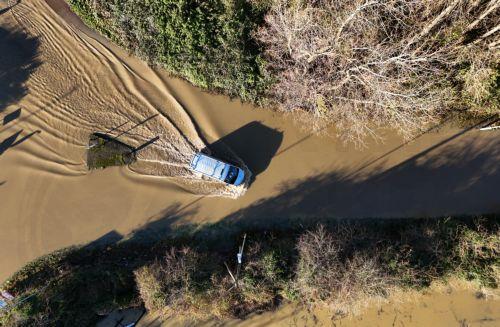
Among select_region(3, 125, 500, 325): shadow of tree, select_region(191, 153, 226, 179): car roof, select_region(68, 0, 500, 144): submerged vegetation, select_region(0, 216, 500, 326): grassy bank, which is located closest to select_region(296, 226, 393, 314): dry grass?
select_region(0, 216, 500, 326): grassy bank

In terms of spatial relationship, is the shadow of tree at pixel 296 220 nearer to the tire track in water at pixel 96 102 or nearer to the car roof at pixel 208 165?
the car roof at pixel 208 165

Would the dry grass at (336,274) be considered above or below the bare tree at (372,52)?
below

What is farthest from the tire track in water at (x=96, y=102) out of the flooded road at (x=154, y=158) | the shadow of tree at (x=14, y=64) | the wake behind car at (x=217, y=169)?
the wake behind car at (x=217, y=169)

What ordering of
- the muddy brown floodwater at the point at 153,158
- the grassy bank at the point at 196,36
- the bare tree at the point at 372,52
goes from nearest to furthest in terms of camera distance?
the bare tree at the point at 372,52
the grassy bank at the point at 196,36
the muddy brown floodwater at the point at 153,158

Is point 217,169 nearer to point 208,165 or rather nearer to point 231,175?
point 208,165

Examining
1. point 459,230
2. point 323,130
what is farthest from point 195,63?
point 459,230

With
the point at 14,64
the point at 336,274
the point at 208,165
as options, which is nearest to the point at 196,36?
the point at 208,165
